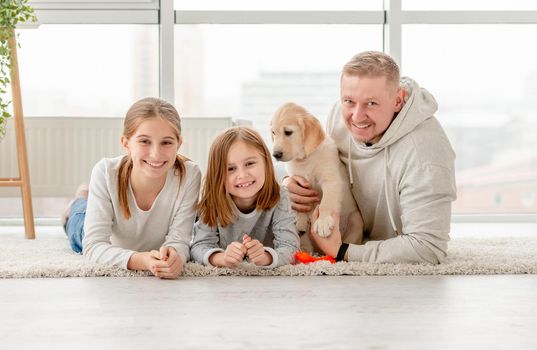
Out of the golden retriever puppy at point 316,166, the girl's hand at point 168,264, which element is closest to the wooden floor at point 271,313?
the girl's hand at point 168,264

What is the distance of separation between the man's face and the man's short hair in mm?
13

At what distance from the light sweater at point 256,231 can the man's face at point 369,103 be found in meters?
0.34

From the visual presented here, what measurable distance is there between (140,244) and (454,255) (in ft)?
3.67

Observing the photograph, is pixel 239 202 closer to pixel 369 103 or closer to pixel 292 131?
pixel 292 131

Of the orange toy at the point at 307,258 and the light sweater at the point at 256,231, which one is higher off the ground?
the light sweater at the point at 256,231

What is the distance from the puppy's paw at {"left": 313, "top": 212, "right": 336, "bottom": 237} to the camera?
2.53m

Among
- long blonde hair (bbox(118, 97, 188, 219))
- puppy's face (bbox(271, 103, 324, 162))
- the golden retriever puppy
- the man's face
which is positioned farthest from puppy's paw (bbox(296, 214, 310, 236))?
long blonde hair (bbox(118, 97, 188, 219))

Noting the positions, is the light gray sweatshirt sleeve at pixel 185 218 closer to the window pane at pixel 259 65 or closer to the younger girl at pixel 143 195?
the younger girl at pixel 143 195

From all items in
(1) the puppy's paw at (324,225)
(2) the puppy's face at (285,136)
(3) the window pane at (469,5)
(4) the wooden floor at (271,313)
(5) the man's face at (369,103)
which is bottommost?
(4) the wooden floor at (271,313)

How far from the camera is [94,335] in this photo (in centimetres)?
163

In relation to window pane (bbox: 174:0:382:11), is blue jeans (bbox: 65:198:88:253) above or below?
below

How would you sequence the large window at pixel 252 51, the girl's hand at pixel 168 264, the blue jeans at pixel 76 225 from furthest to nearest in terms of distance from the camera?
the large window at pixel 252 51 < the blue jeans at pixel 76 225 < the girl's hand at pixel 168 264

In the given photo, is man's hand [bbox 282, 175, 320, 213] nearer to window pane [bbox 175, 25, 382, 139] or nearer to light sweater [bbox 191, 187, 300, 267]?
light sweater [bbox 191, 187, 300, 267]

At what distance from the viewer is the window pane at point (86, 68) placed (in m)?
4.78
